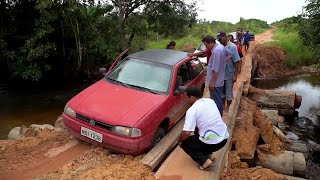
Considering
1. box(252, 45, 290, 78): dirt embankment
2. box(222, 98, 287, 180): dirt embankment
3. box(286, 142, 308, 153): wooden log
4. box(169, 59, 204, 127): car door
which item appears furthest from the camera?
box(252, 45, 290, 78): dirt embankment

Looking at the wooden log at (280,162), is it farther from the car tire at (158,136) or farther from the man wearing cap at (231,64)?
the car tire at (158,136)

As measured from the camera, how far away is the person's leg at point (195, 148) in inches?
209

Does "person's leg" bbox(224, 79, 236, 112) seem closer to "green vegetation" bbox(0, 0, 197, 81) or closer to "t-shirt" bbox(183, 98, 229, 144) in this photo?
"t-shirt" bbox(183, 98, 229, 144)

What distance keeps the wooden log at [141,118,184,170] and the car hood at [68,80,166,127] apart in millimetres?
689

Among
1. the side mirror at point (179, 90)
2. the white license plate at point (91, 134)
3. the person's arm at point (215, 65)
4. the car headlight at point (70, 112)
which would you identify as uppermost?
the person's arm at point (215, 65)

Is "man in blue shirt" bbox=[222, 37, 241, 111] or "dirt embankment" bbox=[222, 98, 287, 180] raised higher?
"man in blue shirt" bbox=[222, 37, 241, 111]

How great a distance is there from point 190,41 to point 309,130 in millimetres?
20768

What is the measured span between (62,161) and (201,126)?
8.69 ft

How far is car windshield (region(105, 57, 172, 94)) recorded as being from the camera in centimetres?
685

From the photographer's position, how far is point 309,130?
13906 millimetres

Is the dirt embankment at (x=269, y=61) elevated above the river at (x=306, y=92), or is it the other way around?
the dirt embankment at (x=269, y=61)

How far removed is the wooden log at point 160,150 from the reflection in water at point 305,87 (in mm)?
10487

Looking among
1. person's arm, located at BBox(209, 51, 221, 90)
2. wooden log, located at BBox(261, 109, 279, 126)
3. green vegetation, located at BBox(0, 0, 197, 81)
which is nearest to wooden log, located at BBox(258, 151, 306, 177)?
person's arm, located at BBox(209, 51, 221, 90)

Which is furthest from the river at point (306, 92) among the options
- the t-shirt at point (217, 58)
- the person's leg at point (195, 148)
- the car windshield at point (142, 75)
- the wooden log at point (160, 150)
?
the person's leg at point (195, 148)
